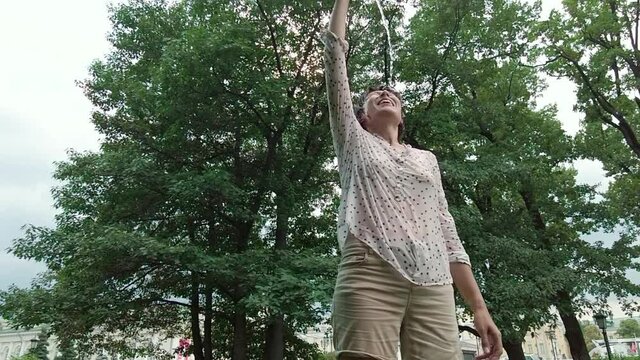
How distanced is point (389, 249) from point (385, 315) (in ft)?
0.67

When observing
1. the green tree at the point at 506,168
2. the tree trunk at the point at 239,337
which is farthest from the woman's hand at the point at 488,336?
the tree trunk at the point at 239,337

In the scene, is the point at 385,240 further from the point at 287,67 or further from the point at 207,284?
the point at 287,67

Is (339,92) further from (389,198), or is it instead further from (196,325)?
(196,325)

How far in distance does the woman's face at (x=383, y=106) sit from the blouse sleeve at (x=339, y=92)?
0.17 meters

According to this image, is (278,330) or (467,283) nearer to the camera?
(467,283)

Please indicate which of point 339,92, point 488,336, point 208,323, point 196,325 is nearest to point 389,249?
point 488,336

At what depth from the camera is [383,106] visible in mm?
1956

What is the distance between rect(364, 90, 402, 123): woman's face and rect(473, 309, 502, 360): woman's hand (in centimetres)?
83

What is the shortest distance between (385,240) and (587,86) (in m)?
15.1

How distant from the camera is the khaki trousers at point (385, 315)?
1.46 m

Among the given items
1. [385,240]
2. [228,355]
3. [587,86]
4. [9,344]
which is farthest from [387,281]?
[9,344]

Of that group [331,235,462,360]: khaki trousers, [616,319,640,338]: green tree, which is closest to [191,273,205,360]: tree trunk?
[331,235,462,360]: khaki trousers

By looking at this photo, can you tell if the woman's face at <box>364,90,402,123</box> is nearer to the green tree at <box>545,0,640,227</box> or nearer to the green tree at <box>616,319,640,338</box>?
the green tree at <box>545,0,640,227</box>

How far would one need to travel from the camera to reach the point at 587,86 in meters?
14.2
